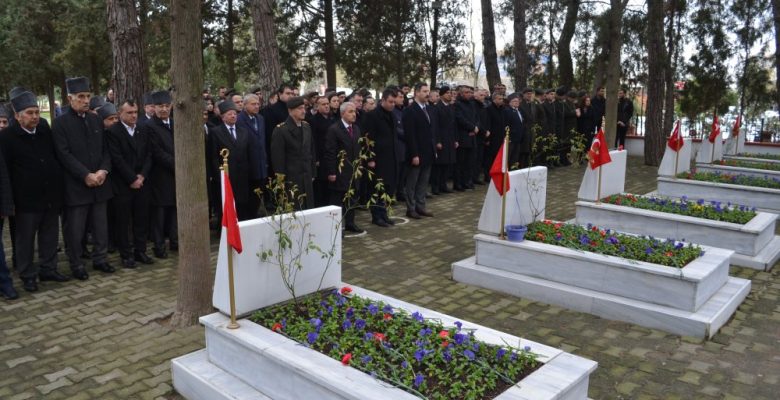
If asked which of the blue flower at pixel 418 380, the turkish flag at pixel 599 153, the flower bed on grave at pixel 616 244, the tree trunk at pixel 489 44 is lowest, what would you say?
the blue flower at pixel 418 380

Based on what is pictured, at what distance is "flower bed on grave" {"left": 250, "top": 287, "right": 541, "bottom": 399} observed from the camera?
3396mm

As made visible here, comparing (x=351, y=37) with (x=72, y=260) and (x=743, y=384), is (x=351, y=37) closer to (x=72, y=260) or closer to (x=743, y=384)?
(x=72, y=260)

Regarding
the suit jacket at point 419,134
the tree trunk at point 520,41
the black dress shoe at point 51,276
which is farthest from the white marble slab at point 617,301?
the tree trunk at point 520,41

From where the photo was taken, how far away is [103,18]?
20672 mm

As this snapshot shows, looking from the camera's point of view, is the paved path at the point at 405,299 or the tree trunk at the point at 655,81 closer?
the paved path at the point at 405,299

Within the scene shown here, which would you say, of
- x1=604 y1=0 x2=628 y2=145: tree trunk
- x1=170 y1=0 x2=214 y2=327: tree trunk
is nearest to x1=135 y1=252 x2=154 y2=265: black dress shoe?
x1=170 y1=0 x2=214 y2=327: tree trunk

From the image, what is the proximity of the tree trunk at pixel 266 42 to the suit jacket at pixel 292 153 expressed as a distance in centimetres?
458

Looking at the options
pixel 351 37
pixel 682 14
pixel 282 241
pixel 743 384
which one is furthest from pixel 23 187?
pixel 682 14

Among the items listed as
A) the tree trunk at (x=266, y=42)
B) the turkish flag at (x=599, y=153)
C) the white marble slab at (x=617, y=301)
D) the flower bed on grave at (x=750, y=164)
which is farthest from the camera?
the flower bed on grave at (x=750, y=164)

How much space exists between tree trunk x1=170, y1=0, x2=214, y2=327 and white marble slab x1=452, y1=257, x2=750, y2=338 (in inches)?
105

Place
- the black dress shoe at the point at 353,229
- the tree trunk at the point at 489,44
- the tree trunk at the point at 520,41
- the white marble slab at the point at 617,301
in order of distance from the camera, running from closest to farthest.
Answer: the white marble slab at the point at 617,301 → the black dress shoe at the point at 353,229 → the tree trunk at the point at 520,41 → the tree trunk at the point at 489,44

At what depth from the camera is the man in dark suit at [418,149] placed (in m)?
9.20

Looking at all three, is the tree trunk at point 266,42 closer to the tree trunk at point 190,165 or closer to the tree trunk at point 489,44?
the tree trunk at point 190,165

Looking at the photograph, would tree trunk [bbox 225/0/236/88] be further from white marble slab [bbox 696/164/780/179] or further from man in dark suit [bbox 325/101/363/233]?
white marble slab [bbox 696/164/780/179]
